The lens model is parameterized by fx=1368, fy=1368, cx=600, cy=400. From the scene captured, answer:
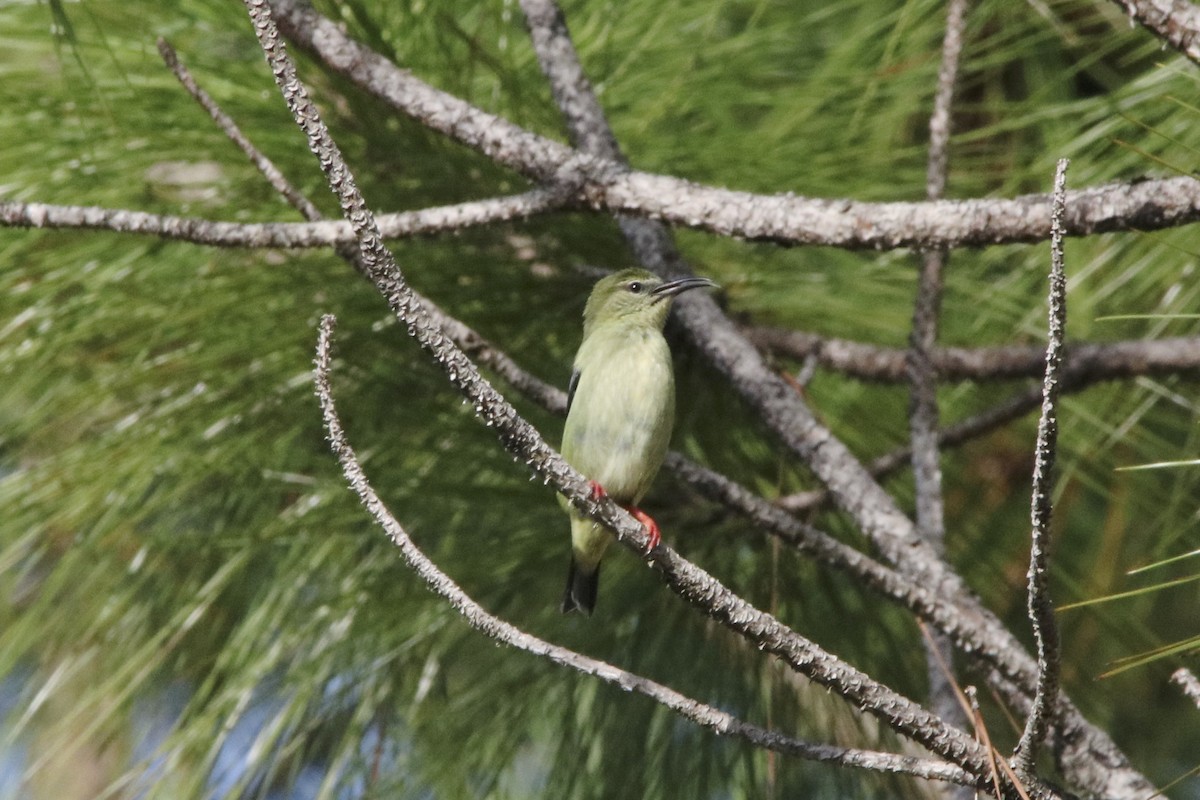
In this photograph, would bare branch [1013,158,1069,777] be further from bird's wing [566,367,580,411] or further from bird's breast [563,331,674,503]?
bird's wing [566,367,580,411]

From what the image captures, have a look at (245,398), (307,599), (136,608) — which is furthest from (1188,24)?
(136,608)

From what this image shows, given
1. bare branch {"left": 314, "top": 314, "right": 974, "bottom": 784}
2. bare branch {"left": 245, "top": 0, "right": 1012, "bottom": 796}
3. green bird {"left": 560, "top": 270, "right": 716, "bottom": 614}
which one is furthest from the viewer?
green bird {"left": 560, "top": 270, "right": 716, "bottom": 614}

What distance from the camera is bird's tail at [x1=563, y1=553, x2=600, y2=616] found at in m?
2.39

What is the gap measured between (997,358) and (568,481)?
1.41m

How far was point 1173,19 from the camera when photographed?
5.17 ft

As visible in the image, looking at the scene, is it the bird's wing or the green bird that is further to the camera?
the bird's wing

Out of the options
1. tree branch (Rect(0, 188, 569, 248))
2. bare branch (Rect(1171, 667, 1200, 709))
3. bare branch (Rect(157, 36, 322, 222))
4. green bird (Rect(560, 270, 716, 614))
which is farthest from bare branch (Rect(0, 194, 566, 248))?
bare branch (Rect(1171, 667, 1200, 709))

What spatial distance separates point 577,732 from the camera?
2611 mm

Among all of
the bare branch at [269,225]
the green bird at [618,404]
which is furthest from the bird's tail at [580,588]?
the bare branch at [269,225]

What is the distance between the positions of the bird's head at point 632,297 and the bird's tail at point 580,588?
434 mm

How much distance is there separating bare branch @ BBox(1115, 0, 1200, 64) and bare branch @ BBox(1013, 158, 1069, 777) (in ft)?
1.25

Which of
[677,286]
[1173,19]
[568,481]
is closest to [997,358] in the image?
[677,286]

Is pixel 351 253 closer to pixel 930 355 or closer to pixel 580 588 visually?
pixel 580 588

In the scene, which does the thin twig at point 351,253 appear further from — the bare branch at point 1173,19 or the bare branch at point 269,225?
the bare branch at point 1173,19
